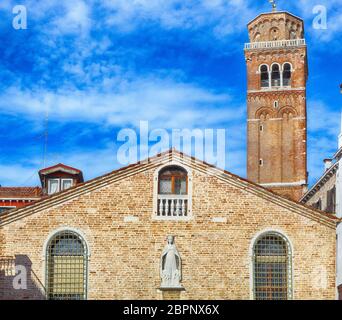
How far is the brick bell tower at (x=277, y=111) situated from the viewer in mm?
73188

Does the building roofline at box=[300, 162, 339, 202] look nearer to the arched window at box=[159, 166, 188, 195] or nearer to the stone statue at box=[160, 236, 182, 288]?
the arched window at box=[159, 166, 188, 195]

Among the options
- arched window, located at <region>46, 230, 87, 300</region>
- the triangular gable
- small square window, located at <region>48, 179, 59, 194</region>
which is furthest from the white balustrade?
small square window, located at <region>48, 179, 59, 194</region>

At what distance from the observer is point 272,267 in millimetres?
32812

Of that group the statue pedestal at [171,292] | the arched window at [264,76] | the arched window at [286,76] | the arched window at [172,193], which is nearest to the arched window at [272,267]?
the statue pedestal at [171,292]

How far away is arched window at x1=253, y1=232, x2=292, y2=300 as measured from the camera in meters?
32.6

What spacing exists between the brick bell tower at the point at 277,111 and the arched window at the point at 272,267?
129 feet

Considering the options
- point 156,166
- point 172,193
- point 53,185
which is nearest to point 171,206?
point 172,193

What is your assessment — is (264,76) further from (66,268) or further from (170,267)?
(66,268)

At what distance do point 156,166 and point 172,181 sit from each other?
0.87 meters

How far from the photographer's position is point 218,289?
3241cm

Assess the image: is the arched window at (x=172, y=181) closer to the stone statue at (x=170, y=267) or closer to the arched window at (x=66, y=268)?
the stone statue at (x=170, y=267)

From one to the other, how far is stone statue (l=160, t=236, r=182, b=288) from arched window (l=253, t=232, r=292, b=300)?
291cm
